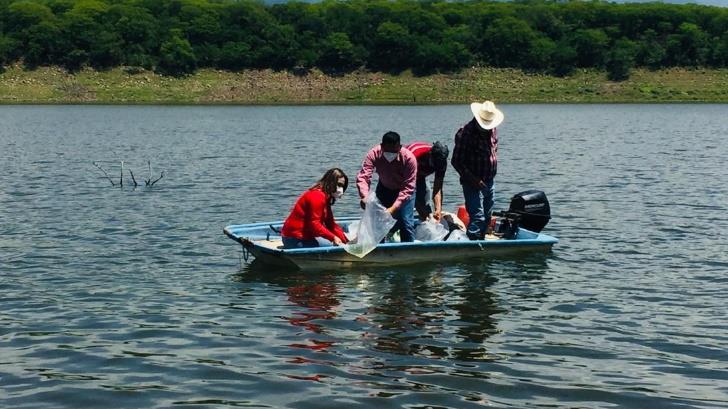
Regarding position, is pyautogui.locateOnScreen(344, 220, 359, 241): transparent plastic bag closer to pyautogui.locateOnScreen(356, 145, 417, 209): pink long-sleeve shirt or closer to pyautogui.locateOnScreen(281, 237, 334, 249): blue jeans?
pyautogui.locateOnScreen(281, 237, 334, 249): blue jeans

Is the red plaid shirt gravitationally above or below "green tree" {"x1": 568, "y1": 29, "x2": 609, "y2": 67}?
below

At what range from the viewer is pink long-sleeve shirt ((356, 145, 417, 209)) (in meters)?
15.5

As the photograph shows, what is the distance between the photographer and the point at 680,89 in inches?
4781

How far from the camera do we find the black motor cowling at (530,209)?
17.8 meters

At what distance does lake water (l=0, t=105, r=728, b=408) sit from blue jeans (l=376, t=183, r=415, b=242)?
66 centimetres

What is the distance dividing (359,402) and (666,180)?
76.2 ft

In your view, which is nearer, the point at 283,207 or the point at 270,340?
the point at 270,340

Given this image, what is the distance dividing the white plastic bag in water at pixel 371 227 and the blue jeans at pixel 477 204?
1788 mm

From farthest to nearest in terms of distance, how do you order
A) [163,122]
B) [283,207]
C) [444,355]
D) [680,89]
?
[680,89] → [163,122] → [283,207] → [444,355]

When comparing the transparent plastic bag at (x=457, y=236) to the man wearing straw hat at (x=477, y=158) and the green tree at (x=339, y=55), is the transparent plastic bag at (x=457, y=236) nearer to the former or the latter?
the man wearing straw hat at (x=477, y=158)

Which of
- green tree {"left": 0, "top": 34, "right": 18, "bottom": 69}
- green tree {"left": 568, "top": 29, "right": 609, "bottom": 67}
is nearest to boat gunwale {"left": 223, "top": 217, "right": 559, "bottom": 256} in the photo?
green tree {"left": 0, "top": 34, "right": 18, "bottom": 69}

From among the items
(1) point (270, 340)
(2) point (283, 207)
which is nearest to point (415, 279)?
(1) point (270, 340)

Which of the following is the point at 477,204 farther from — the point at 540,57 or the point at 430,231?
the point at 540,57

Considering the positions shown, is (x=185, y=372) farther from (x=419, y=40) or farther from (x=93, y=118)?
(x=419, y=40)
